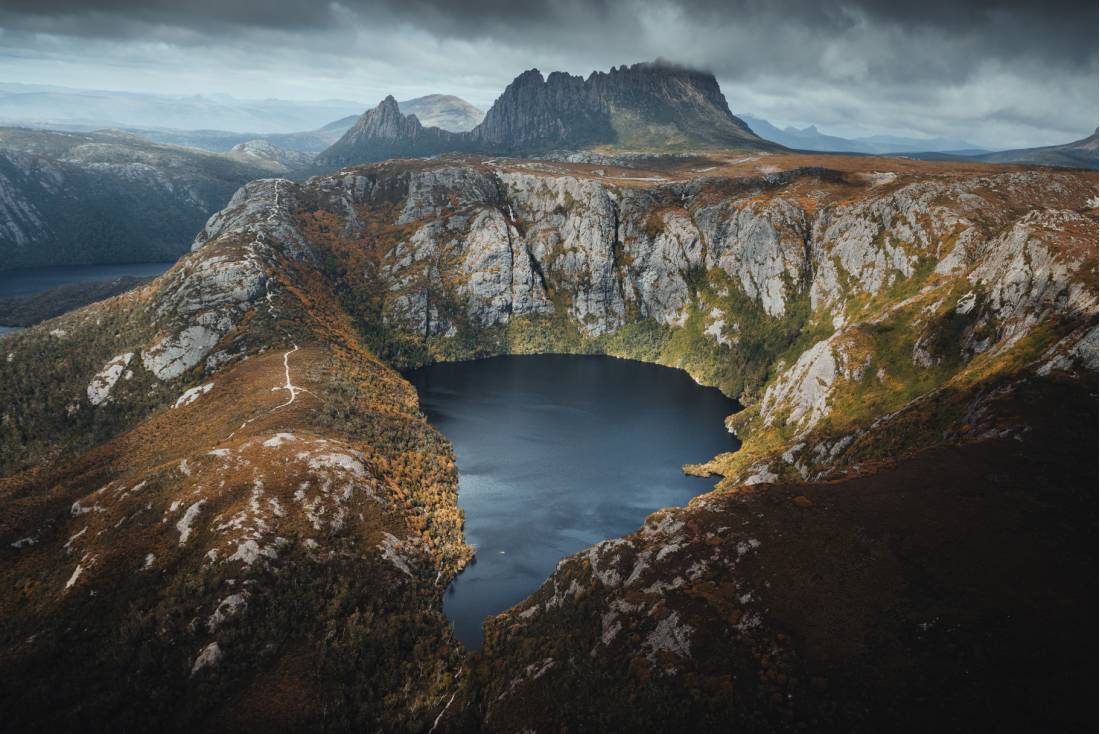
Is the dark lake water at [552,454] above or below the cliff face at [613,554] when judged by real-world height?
below

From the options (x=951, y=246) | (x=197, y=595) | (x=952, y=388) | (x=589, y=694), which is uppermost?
(x=951, y=246)

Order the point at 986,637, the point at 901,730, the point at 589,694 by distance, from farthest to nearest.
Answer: the point at 589,694 < the point at 986,637 < the point at 901,730

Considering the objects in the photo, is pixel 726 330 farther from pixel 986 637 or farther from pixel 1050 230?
pixel 986 637

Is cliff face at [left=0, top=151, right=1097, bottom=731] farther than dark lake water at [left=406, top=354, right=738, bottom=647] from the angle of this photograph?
No

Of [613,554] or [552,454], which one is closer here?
A: [613,554]

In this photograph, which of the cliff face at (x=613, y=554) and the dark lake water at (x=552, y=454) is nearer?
the cliff face at (x=613, y=554)

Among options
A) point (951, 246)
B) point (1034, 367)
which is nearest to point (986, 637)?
point (1034, 367)

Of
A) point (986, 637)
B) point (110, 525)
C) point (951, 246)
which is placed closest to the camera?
point (986, 637)

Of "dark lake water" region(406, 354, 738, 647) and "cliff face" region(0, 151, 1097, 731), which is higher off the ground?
"cliff face" region(0, 151, 1097, 731)
